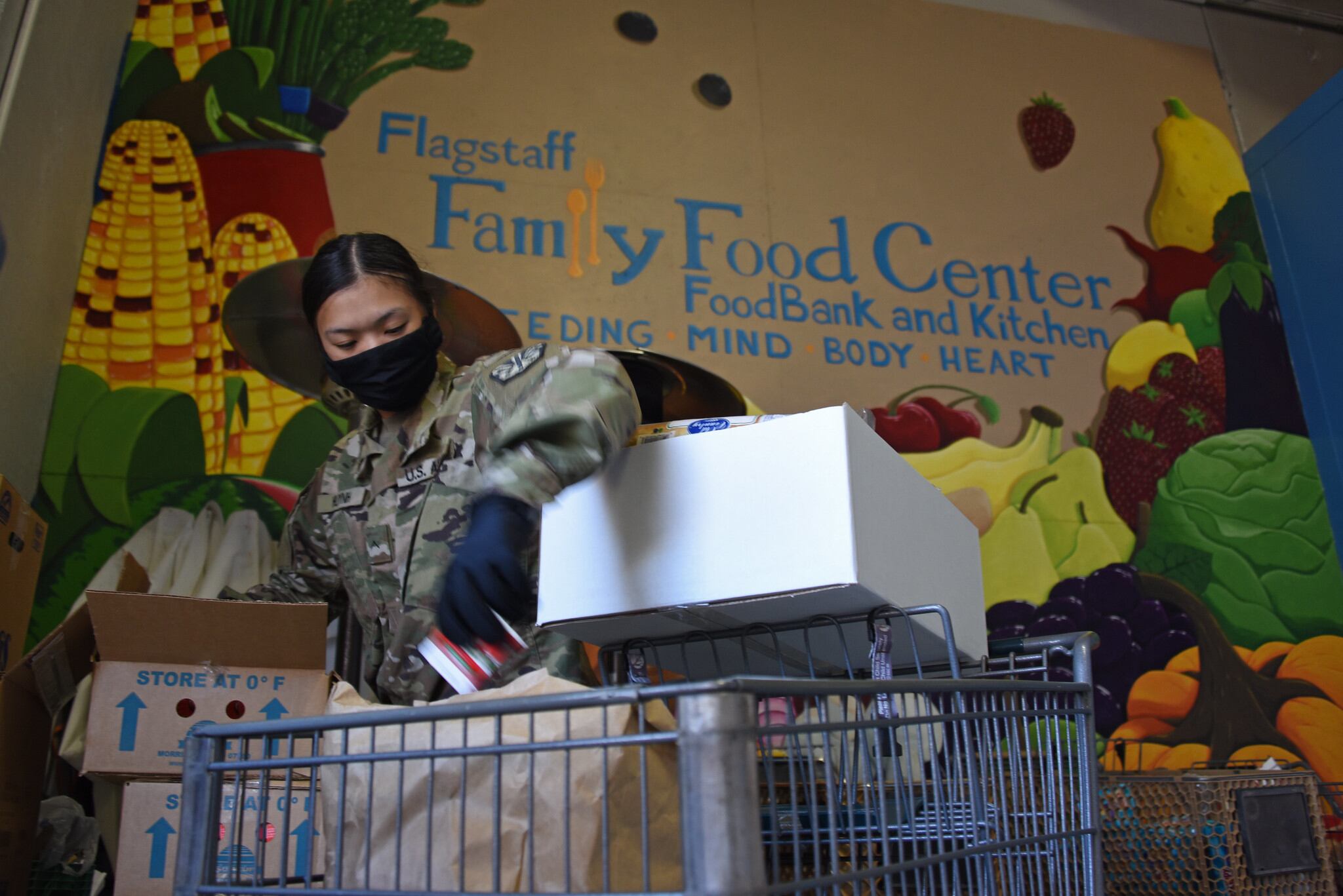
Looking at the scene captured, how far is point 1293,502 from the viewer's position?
3348 millimetres

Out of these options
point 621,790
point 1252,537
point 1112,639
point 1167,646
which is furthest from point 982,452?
point 621,790

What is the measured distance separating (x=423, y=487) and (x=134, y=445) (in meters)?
1.19

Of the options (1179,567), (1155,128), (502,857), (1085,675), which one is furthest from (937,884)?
(1155,128)

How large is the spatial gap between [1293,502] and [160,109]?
11.2ft

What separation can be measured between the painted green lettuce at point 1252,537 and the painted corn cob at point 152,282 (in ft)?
8.52

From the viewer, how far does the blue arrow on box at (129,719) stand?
4.71 ft

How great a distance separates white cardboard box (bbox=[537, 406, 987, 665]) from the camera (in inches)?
39.6

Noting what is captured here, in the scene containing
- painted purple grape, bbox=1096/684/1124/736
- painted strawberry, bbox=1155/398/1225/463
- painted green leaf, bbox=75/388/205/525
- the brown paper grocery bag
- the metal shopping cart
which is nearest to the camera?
the metal shopping cart

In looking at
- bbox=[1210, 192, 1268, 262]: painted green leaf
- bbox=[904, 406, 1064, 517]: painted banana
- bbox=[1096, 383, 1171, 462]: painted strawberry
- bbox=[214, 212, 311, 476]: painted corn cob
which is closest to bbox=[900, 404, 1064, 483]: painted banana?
bbox=[904, 406, 1064, 517]: painted banana

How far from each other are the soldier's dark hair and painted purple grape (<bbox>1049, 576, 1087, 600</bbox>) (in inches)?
82.0

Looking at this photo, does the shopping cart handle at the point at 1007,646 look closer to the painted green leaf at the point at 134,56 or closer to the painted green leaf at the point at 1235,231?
the painted green leaf at the point at 134,56

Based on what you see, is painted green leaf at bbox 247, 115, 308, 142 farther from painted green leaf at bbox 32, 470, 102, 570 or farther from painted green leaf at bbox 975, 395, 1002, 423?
painted green leaf at bbox 975, 395, 1002, 423

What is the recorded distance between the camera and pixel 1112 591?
3088mm

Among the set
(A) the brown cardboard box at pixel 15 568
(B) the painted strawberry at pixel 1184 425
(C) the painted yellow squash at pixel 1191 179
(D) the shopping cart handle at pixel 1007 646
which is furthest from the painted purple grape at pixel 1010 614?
(A) the brown cardboard box at pixel 15 568
